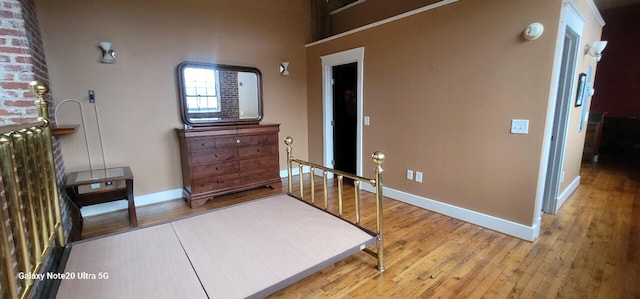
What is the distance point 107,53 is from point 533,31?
4.27m

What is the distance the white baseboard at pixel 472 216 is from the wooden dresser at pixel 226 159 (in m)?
1.79

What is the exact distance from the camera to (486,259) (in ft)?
7.32

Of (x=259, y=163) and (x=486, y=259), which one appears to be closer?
(x=486, y=259)

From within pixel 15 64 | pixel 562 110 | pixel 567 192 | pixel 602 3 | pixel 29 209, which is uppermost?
pixel 602 3

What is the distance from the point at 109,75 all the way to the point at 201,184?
1.65 metres

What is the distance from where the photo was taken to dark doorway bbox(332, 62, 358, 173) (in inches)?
169

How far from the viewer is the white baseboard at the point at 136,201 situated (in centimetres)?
327

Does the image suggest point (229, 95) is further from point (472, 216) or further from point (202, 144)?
point (472, 216)

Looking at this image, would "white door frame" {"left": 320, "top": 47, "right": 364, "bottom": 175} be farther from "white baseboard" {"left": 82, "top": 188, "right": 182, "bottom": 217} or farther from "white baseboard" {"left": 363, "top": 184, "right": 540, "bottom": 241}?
"white baseboard" {"left": 82, "top": 188, "right": 182, "bottom": 217}

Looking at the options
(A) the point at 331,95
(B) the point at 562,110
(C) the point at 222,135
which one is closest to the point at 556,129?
(B) the point at 562,110

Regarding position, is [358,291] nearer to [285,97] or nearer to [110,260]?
[110,260]

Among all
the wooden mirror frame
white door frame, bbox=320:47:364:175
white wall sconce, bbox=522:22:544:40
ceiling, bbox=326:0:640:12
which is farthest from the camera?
ceiling, bbox=326:0:640:12

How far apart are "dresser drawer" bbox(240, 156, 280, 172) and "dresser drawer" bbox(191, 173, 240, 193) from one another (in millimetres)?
164

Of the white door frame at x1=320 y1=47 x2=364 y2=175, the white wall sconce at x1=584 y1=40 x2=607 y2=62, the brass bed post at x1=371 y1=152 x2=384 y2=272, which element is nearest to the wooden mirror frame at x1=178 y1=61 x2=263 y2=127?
the white door frame at x1=320 y1=47 x2=364 y2=175
